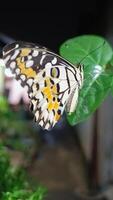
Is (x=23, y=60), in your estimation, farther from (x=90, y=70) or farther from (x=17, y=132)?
(x=17, y=132)

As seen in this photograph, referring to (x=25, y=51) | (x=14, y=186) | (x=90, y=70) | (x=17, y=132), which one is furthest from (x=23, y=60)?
(x=17, y=132)

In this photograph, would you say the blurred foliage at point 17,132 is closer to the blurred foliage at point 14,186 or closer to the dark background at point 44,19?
the blurred foliage at point 14,186

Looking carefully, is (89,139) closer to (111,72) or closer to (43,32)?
(43,32)

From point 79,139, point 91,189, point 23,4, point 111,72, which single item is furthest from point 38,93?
point 79,139

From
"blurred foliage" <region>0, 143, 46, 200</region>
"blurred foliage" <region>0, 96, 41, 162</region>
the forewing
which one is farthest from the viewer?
"blurred foliage" <region>0, 96, 41, 162</region>

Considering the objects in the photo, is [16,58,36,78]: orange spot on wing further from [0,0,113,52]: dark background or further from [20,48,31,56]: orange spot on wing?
[0,0,113,52]: dark background

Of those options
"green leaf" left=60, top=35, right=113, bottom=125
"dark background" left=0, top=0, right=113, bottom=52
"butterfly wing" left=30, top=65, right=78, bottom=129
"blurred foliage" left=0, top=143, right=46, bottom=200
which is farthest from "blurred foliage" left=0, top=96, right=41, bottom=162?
"butterfly wing" left=30, top=65, right=78, bottom=129
